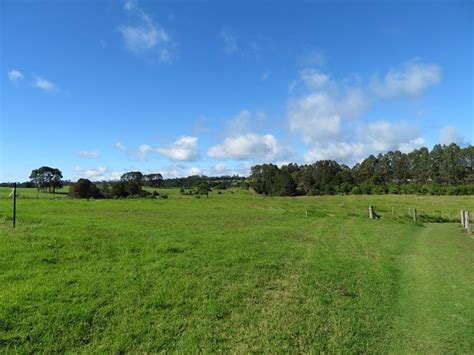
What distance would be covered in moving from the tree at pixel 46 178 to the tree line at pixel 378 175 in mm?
70843

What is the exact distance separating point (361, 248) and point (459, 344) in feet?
35.1

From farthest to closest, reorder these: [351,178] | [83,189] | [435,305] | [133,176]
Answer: [133,176], [351,178], [83,189], [435,305]

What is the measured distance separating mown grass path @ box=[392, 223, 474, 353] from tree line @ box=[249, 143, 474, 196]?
92.8 metres

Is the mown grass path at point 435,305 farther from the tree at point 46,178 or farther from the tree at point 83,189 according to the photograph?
the tree at point 46,178

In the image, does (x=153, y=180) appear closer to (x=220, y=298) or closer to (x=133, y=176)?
(x=133, y=176)

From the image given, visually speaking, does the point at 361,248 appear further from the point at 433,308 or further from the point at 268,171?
the point at 268,171

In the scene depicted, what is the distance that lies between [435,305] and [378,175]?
136 metres

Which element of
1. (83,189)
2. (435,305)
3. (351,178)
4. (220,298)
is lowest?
(435,305)

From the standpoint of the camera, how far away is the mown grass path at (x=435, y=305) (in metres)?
6.54

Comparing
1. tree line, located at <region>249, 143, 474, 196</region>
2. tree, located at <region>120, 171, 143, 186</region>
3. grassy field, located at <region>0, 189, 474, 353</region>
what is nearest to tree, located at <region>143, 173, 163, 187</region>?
tree, located at <region>120, 171, 143, 186</region>

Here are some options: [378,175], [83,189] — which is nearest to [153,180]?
[83,189]

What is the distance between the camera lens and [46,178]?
122375mm

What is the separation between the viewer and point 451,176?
118938mm

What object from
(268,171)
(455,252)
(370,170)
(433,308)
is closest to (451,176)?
(370,170)
